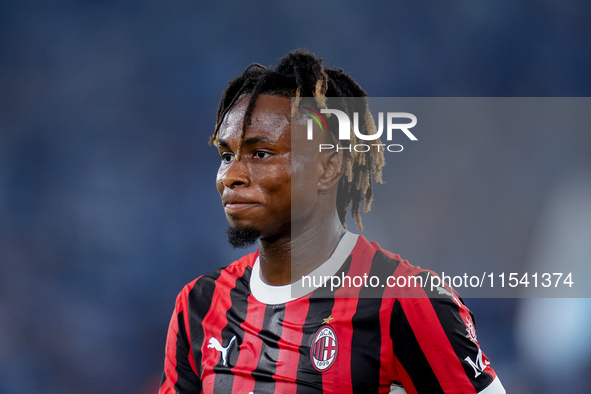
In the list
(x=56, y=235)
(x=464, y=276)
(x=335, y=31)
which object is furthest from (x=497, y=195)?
(x=56, y=235)

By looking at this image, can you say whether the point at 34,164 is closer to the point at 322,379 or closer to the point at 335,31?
the point at 335,31

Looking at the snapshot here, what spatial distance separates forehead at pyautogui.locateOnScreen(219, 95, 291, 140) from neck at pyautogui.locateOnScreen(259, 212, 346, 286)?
355 mm

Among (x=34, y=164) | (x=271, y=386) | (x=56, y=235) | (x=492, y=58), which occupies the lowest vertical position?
(x=271, y=386)

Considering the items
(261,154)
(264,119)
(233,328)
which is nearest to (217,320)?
(233,328)

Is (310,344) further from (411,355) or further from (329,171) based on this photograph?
(329,171)

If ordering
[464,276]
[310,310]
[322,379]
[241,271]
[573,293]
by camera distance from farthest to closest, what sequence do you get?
[573,293] → [464,276] → [241,271] → [310,310] → [322,379]

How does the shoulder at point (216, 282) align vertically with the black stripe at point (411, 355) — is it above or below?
above

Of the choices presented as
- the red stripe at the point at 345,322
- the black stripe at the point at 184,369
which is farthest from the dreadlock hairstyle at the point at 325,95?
the black stripe at the point at 184,369

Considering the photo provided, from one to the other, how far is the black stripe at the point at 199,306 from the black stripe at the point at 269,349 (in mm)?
296

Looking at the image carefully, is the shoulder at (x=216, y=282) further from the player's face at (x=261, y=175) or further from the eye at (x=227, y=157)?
the eye at (x=227, y=157)

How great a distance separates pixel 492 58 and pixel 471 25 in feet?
0.83

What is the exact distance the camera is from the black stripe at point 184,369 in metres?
2.32

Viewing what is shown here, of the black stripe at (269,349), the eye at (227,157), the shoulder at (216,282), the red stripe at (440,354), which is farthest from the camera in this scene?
the shoulder at (216,282)

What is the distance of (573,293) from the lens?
3840mm
